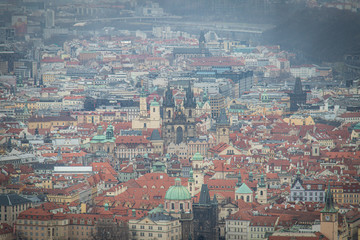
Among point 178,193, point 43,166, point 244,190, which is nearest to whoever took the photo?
point 178,193

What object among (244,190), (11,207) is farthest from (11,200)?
(244,190)

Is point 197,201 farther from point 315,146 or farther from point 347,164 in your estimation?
point 315,146

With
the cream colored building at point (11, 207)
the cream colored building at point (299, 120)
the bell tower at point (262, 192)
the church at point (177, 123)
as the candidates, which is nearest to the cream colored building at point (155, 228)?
the cream colored building at point (11, 207)

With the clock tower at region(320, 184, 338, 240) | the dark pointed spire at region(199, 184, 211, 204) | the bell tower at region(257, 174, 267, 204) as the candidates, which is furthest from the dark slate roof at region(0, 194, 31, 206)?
the clock tower at region(320, 184, 338, 240)

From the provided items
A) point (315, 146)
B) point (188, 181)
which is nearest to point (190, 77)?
point (315, 146)

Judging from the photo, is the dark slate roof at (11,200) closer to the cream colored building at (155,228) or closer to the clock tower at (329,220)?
the cream colored building at (155,228)

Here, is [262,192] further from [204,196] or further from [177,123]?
[177,123]
